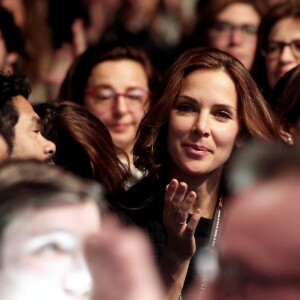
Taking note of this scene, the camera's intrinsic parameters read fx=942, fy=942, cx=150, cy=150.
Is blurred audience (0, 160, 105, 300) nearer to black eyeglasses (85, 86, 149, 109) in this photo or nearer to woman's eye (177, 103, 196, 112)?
woman's eye (177, 103, 196, 112)

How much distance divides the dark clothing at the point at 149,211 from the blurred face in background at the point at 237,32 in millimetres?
1489

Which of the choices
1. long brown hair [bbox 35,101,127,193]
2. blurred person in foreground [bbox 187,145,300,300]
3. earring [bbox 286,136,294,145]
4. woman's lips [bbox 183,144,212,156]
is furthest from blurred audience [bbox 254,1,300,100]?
blurred person in foreground [bbox 187,145,300,300]

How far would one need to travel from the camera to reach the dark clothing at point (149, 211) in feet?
8.96

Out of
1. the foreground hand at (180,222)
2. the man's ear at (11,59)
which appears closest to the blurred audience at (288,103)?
the foreground hand at (180,222)

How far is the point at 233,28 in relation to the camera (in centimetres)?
456

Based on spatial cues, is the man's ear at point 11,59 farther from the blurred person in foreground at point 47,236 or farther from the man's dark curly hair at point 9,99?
the blurred person in foreground at point 47,236

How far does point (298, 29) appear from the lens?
4332mm

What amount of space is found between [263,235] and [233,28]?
3324 mm

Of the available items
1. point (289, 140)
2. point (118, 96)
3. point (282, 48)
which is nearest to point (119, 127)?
point (118, 96)

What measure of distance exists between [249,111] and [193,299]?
1.69 m

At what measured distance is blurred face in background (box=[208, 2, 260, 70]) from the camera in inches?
177

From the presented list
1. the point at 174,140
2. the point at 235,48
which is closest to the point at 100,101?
the point at 235,48

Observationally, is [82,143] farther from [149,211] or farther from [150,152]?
[149,211]

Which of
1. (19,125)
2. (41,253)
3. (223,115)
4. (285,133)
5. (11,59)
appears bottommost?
(11,59)
